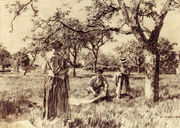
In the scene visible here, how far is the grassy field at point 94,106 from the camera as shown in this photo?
530cm

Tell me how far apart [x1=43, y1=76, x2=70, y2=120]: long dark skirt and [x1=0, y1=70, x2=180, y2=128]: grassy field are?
14 centimetres

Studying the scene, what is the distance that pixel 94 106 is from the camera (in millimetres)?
5602

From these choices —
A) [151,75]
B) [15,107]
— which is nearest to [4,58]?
[15,107]

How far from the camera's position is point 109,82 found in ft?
20.0

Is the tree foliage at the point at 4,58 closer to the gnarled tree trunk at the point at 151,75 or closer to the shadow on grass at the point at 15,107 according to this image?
the shadow on grass at the point at 15,107

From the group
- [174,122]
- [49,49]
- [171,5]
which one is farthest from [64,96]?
[171,5]

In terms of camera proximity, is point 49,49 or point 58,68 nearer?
point 58,68

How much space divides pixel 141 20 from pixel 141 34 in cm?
28

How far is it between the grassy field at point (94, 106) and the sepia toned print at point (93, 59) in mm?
16

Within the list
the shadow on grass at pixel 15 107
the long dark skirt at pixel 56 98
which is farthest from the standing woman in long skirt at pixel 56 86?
the shadow on grass at pixel 15 107

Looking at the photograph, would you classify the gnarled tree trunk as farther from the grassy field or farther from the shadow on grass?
the shadow on grass

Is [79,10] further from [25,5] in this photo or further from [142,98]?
[142,98]

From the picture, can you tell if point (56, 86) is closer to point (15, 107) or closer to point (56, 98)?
point (56, 98)

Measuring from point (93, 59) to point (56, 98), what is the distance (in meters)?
0.93
